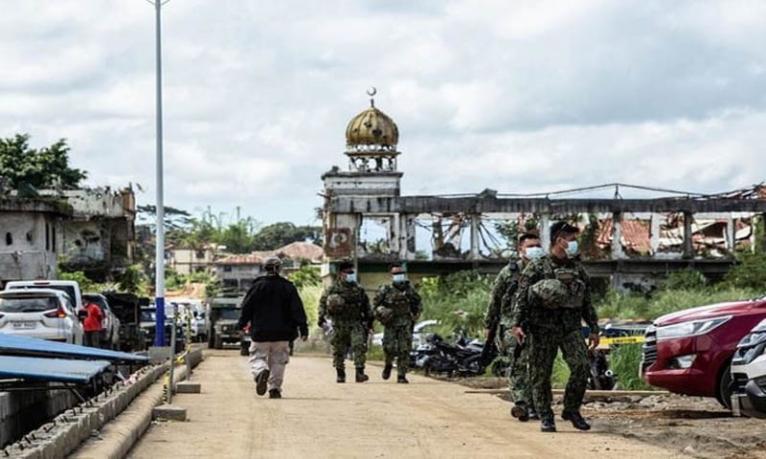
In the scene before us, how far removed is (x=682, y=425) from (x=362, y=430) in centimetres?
328

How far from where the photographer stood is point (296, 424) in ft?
53.4

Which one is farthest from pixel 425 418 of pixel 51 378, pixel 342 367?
pixel 342 367

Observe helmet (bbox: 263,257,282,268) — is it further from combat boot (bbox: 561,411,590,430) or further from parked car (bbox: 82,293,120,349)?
parked car (bbox: 82,293,120,349)

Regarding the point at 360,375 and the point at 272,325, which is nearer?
the point at 272,325

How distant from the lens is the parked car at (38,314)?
29375mm

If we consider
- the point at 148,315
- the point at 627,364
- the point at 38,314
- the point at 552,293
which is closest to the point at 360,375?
the point at 627,364

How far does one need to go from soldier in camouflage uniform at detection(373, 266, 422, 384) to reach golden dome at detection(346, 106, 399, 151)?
2312 inches

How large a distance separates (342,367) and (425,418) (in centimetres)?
798

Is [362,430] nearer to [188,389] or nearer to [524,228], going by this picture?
[188,389]

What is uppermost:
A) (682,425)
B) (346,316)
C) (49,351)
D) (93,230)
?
(93,230)

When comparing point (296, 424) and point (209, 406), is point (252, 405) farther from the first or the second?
point (296, 424)

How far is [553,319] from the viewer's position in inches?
597

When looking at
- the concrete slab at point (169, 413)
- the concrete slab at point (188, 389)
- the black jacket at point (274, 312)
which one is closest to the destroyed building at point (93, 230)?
the concrete slab at point (188, 389)

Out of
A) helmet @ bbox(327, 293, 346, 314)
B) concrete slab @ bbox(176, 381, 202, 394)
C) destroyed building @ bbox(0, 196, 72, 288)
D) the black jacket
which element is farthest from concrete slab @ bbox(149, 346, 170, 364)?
destroyed building @ bbox(0, 196, 72, 288)
